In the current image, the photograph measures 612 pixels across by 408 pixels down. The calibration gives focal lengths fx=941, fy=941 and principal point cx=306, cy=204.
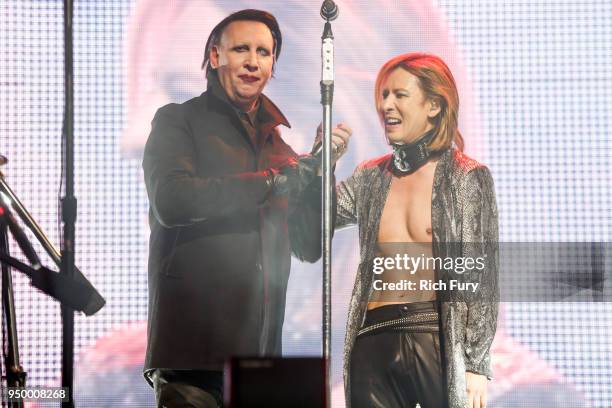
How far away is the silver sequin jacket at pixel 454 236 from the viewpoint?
4.33 m

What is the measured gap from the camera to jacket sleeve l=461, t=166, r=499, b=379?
172 inches

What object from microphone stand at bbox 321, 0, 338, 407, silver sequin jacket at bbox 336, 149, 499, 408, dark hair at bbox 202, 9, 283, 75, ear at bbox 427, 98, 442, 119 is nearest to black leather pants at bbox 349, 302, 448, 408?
silver sequin jacket at bbox 336, 149, 499, 408

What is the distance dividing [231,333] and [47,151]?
1.24m

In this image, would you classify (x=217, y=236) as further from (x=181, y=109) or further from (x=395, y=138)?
(x=395, y=138)

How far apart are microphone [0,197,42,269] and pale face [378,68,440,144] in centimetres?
177

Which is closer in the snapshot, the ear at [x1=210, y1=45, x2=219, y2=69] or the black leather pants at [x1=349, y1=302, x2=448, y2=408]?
the black leather pants at [x1=349, y1=302, x2=448, y2=408]

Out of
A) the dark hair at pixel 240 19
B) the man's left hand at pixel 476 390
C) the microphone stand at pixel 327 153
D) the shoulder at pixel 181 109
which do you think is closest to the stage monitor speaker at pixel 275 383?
the microphone stand at pixel 327 153

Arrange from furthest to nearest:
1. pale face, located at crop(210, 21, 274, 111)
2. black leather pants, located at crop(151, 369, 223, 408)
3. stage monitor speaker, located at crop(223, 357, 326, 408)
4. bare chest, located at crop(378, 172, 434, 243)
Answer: pale face, located at crop(210, 21, 274, 111), bare chest, located at crop(378, 172, 434, 243), black leather pants, located at crop(151, 369, 223, 408), stage monitor speaker, located at crop(223, 357, 326, 408)

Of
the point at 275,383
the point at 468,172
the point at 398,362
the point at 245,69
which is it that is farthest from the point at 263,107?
the point at 275,383

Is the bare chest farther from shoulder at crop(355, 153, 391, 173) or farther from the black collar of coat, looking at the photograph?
the black collar of coat

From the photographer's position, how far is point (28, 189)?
4473 millimetres

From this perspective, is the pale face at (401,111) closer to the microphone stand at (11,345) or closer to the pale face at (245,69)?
the pale face at (245,69)

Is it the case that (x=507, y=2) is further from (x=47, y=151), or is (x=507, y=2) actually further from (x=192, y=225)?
(x=47, y=151)

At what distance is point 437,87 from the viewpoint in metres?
4.48
